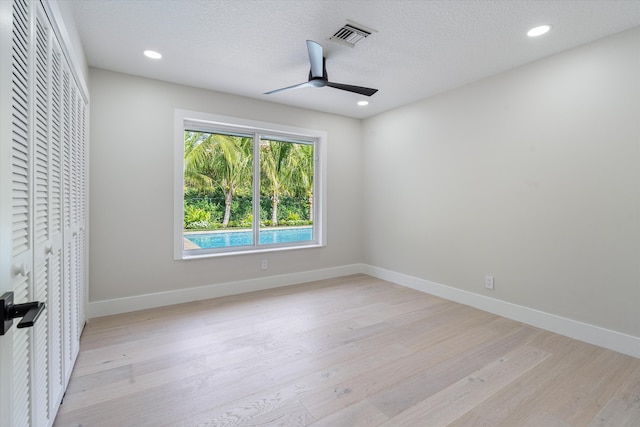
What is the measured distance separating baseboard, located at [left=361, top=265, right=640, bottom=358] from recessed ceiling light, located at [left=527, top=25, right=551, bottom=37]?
2394mm

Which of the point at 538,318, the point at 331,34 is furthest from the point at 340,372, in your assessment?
the point at 331,34

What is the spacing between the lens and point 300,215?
15.2 ft

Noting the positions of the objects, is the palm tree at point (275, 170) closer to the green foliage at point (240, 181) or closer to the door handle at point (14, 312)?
the green foliage at point (240, 181)

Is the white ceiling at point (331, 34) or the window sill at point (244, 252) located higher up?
the white ceiling at point (331, 34)

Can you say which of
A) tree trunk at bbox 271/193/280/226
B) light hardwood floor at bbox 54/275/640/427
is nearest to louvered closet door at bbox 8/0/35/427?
light hardwood floor at bbox 54/275/640/427

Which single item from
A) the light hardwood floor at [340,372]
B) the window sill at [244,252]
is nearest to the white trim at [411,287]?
the light hardwood floor at [340,372]

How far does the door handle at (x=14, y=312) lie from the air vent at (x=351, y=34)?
2.40m

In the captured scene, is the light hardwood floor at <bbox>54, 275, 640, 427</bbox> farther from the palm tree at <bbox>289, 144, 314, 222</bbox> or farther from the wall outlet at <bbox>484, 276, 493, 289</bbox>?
the palm tree at <bbox>289, 144, 314, 222</bbox>

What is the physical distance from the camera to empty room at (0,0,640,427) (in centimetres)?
167

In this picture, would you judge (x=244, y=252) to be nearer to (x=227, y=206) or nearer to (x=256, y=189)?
(x=227, y=206)

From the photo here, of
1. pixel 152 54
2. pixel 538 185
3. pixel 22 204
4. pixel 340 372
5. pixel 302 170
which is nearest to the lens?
pixel 22 204

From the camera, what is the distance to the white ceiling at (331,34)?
84.1 inches

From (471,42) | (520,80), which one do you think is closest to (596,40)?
(520,80)

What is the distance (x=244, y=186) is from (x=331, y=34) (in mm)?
2235
